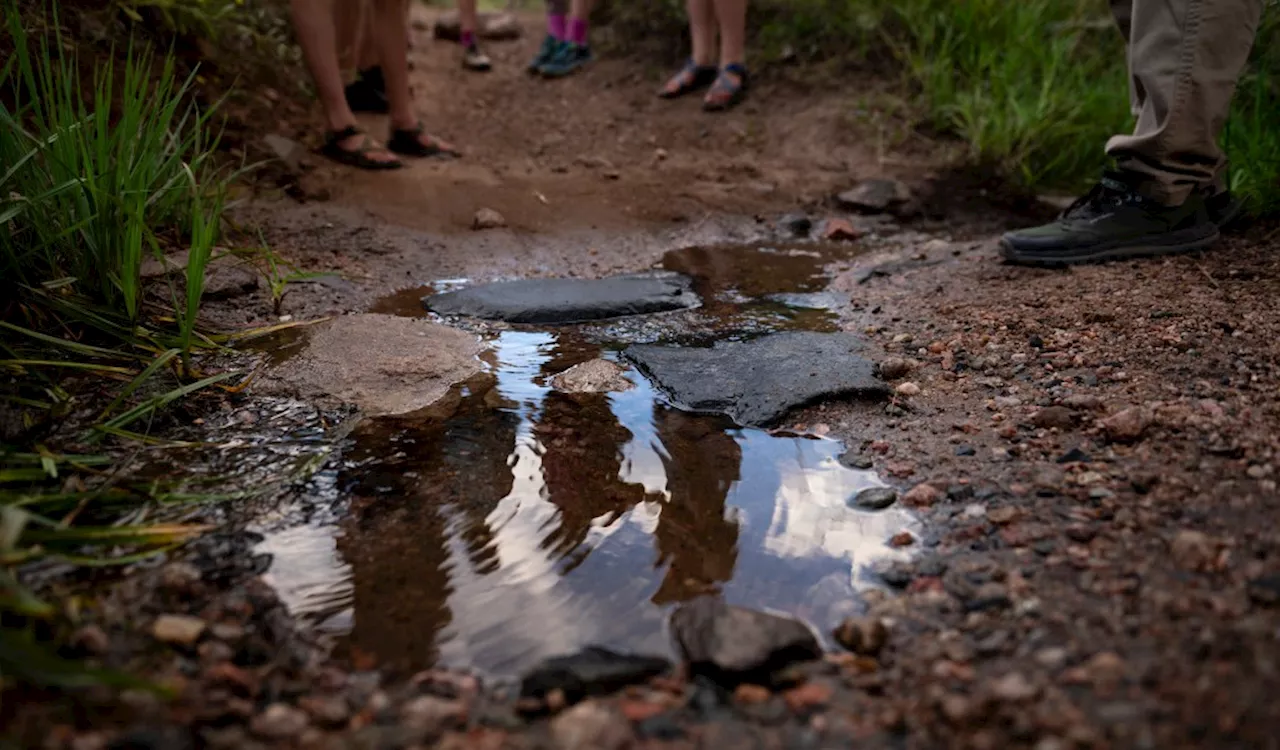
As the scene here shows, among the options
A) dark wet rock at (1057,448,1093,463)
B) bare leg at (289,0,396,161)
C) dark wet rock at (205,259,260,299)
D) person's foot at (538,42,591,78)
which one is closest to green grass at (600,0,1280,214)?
person's foot at (538,42,591,78)

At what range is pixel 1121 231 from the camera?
2793mm

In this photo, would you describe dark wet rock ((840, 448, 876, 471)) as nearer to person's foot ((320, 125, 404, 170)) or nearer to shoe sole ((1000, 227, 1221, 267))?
shoe sole ((1000, 227, 1221, 267))

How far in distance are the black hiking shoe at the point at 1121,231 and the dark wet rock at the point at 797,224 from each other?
1077mm

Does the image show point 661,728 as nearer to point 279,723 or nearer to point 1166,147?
point 279,723

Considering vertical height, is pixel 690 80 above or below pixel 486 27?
below

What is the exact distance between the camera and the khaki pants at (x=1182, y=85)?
96.3 inches

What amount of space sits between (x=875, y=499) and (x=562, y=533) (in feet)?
1.90

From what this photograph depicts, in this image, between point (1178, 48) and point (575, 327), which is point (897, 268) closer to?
point (1178, 48)

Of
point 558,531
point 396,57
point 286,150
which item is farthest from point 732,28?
point 558,531

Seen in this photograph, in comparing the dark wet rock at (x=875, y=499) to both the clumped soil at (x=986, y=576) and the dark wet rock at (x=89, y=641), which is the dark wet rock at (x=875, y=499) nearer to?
the clumped soil at (x=986, y=576)

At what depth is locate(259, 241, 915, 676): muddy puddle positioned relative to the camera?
132 centimetres

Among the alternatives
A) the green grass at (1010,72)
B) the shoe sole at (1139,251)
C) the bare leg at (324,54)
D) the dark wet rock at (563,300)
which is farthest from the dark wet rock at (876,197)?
the bare leg at (324,54)

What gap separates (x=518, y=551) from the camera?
1.49 meters

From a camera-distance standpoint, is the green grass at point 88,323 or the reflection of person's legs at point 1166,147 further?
the reflection of person's legs at point 1166,147
